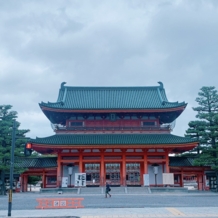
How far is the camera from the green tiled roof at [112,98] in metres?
40.5

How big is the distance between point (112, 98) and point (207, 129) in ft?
48.3

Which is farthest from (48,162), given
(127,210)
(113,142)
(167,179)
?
(127,210)

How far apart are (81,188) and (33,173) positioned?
9475 mm

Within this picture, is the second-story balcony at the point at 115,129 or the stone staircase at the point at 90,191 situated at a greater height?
the second-story balcony at the point at 115,129

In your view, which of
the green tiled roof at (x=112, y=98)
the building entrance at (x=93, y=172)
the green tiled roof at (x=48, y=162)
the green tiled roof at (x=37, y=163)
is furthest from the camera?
the green tiled roof at (x=112, y=98)

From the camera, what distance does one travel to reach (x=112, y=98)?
43.6 metres

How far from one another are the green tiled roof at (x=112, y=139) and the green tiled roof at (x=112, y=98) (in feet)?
13.7

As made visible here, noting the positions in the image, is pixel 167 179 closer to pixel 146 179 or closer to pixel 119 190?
pixel 146 179

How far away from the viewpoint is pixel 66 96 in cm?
4338

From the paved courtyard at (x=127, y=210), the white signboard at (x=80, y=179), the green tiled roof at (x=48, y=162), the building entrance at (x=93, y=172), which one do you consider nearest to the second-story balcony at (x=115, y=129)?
the green tiled roof at (x=48, y=162)

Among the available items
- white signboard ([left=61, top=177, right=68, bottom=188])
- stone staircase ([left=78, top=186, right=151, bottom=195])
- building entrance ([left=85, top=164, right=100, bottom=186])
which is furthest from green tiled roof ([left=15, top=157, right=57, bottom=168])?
stone staircase ([left=78, top=186, right=151, bottom=195])

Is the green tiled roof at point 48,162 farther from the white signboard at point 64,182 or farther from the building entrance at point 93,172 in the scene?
the building entrance at point 93,172

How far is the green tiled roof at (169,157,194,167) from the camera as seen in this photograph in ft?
126

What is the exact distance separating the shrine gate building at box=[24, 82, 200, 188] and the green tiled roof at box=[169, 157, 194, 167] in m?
0.84
